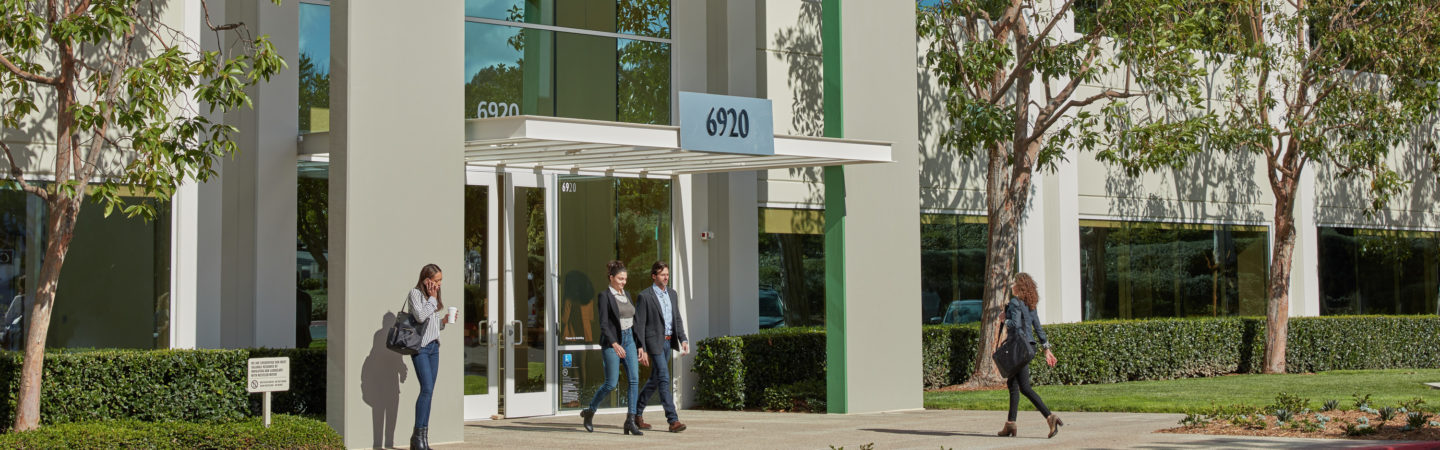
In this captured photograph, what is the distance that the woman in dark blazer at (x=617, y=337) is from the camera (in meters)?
12.9

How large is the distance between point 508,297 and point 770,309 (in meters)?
3.76

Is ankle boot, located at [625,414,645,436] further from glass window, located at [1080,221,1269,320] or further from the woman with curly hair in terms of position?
glass window, located at [1080,221,1269,320]

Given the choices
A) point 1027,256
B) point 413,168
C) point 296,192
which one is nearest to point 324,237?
point 296,192

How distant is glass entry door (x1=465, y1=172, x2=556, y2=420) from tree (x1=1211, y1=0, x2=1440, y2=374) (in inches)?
400

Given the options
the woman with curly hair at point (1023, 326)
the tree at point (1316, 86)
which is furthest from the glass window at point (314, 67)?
the tree at point (1316, 86)

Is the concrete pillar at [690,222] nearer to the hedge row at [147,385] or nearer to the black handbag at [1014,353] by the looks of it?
the hedge row at [147,385]

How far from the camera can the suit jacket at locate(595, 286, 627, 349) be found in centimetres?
1289

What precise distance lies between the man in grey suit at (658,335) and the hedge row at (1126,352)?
126 inches

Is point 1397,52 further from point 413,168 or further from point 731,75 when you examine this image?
point 413,168

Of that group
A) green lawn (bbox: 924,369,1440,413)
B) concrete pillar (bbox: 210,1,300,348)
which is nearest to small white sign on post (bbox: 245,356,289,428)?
concrete pillar (bbox: 210,1,300,348)

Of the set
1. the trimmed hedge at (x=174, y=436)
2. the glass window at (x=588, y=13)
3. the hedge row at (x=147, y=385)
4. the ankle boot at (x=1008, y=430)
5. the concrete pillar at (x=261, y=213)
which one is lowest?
the ankle boot at (x=1008, y=430)

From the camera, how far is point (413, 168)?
1204cm

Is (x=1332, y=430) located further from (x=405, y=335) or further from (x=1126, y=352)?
(x=1126, y=352)

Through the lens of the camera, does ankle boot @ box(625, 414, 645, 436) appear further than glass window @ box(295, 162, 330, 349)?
No
